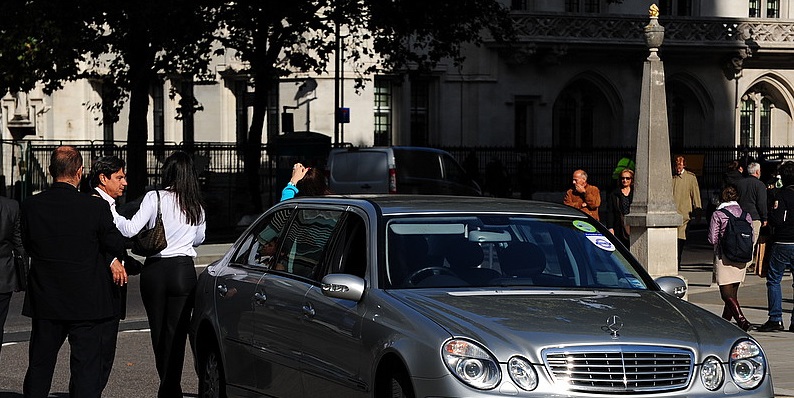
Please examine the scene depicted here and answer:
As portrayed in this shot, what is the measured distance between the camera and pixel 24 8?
33469mm

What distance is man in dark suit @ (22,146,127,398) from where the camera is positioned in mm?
9203

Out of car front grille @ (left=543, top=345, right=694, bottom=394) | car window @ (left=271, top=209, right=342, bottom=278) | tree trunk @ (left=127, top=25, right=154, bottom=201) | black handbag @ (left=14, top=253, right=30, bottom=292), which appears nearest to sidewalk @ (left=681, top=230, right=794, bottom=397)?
car window @ (left=271, top=209, right=342, bottom=278)

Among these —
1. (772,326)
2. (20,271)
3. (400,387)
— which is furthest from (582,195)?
(400,387)

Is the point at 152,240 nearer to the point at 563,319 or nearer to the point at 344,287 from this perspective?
the point at 344,287

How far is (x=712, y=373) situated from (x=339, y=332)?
1.89 m

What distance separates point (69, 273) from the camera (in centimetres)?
920

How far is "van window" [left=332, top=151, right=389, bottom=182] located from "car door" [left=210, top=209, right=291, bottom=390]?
19.3m

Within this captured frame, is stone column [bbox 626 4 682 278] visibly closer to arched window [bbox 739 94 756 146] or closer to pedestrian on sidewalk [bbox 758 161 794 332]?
pedestrian on sidewalk [bbox 758 161 794 332]

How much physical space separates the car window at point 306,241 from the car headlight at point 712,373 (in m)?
2.31

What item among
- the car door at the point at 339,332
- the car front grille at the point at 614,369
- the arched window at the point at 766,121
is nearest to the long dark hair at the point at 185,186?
the car door at the point at 339,332

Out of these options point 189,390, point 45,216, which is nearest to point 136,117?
point 189,390

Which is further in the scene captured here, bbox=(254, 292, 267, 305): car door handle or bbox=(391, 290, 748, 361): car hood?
bbox=(254, 292, 267, 305): car door handle

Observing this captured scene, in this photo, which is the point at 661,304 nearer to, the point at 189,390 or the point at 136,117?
the point at 189,390

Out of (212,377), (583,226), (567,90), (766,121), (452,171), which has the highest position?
(567,90)
